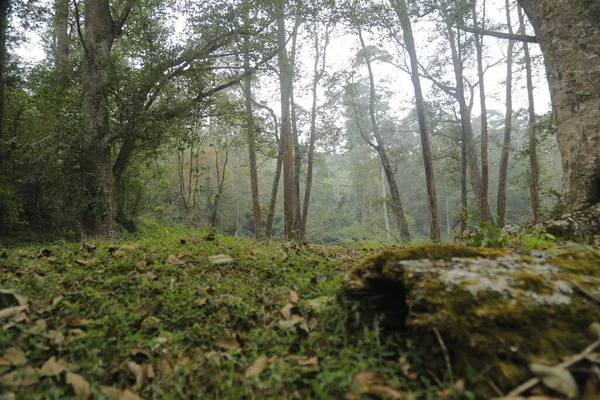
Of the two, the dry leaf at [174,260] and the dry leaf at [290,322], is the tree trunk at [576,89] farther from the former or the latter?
the dry leaf at [174,260]

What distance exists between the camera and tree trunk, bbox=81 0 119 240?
6898 mm

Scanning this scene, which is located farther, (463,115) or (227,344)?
(463,115)

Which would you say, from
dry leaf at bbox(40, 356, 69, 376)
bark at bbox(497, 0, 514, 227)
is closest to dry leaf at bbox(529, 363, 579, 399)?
dry leaf at bbox(40, 356, 69, 376)

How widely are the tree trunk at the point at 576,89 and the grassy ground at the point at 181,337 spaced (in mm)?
4003

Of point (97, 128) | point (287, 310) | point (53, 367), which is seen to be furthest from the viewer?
point (97, 128)

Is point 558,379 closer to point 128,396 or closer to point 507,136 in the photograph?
point 128,396

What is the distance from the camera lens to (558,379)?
117 cm

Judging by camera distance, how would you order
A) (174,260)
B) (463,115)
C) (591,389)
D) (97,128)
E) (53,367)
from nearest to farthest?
(591,389), (53,367), (174,260), (97,128), (463,115)

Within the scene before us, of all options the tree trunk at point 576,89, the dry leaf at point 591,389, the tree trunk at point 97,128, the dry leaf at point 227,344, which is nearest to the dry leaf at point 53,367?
the dry leaf at point 227,344

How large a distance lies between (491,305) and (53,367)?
6.75ft

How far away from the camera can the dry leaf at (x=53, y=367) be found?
152 centimetres

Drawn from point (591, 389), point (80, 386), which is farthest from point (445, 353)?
point (80, 386)

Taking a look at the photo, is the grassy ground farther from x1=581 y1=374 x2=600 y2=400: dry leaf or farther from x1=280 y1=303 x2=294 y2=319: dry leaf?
x1=581 y1=374 x2=600 y2=400: dry leaf

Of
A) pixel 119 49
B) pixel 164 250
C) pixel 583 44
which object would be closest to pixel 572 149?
pixel 583 44
